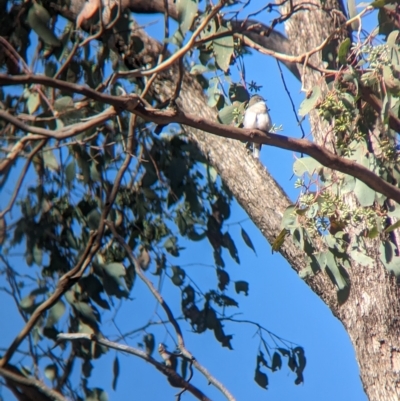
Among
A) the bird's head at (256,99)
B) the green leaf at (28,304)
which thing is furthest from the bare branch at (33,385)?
the bird's head at (256,99)

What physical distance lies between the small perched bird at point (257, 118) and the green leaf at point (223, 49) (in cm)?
39

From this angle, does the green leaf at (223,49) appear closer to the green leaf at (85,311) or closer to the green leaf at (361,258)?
the green leaf at (361,258)

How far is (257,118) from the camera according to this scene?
2375 millimetres

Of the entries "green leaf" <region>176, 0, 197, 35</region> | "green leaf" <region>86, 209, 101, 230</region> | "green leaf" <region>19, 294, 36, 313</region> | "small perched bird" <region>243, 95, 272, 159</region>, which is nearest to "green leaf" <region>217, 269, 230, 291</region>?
"green leaf" <region>86, 209, 101, 230</region>

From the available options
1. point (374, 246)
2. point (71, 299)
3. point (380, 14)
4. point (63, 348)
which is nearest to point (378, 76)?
point (380, 14)

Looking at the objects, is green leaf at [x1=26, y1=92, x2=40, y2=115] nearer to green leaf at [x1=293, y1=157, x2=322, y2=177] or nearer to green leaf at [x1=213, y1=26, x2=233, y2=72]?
green leaf at [x1=213, y1=26, x2=233, y2=72]

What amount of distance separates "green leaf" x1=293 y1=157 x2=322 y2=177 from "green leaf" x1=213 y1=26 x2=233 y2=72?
1.14ft

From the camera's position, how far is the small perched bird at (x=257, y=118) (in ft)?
7.76

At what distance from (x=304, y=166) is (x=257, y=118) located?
521 mm

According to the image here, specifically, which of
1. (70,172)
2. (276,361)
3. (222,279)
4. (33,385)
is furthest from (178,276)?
(33,385)

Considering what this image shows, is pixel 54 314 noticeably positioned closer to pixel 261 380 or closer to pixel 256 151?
pixel 261 380

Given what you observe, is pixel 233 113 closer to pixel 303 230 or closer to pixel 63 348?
pixel 303 230

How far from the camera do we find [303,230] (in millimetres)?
1823

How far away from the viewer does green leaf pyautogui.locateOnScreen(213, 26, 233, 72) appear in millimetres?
1979
